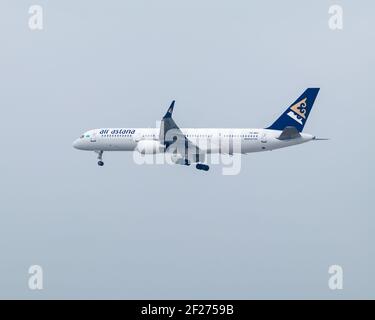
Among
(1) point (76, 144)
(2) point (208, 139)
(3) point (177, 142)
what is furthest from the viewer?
(1) point (76, 144)

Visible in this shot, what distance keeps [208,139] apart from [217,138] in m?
0.87

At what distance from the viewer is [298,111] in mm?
107625

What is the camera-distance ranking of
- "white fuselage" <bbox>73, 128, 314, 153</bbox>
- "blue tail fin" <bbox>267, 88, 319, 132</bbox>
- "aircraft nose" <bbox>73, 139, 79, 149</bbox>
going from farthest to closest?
"aircraft nose" <bbox>73, 139, 79, 149</bbox>
"blue tail fin" <bbox>267, 88, 319, 132</bbox>
"white fuselage" <bbox>73, 128, 314, 153</bbox>

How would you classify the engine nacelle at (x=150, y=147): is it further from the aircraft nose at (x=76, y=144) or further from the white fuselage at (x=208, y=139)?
the aircraft nose at (x=76, y=144)

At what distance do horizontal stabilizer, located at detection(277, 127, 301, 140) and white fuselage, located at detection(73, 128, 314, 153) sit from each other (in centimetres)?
46

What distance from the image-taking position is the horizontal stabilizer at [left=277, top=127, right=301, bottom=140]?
100675mm

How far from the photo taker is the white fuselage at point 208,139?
344 feet

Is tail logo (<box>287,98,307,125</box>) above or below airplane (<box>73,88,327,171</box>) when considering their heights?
above

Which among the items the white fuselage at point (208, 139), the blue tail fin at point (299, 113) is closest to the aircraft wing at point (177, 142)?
the white fuselage at point (208, 139)

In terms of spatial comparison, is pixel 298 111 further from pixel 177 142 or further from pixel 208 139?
pixel 177 142

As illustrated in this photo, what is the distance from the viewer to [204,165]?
106 meters

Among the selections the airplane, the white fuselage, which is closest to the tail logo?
the airplane

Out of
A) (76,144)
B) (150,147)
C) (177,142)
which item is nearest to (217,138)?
(177,142)

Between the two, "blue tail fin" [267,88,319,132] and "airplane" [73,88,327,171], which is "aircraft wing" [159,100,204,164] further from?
"blue tail fin" [267,88,319,132]
